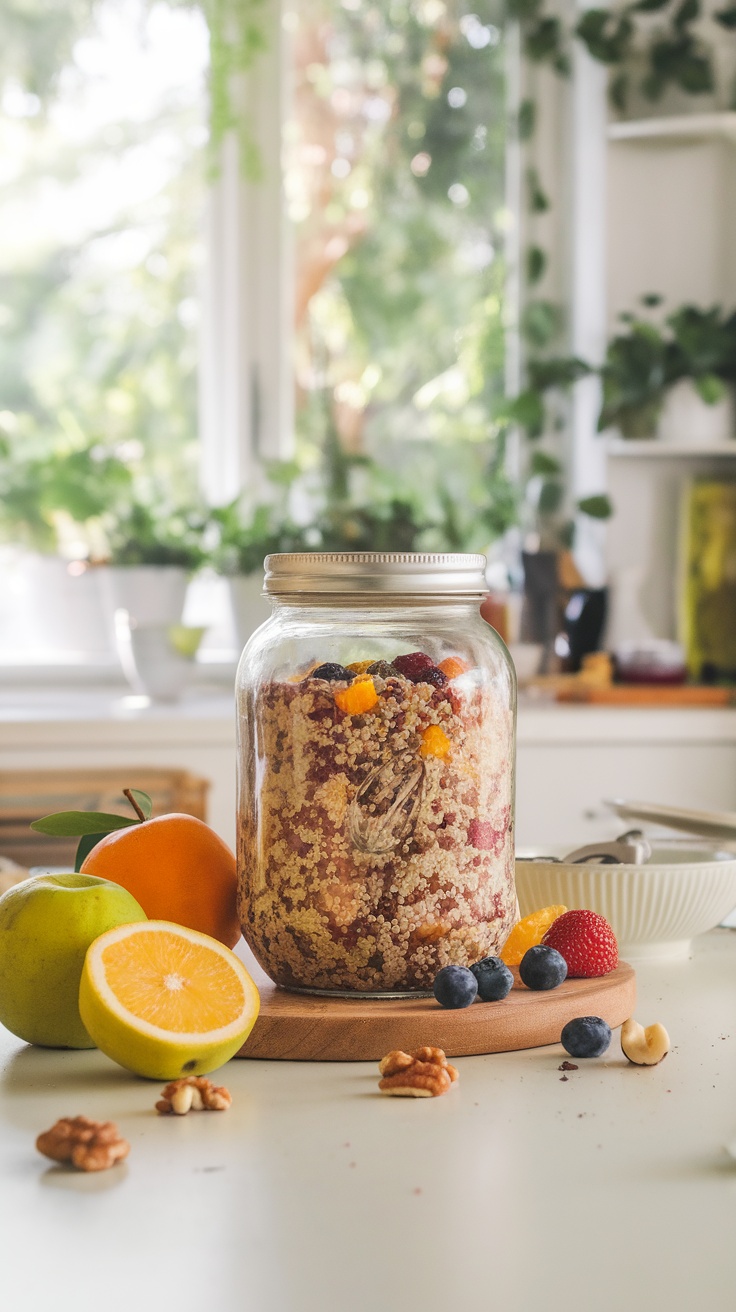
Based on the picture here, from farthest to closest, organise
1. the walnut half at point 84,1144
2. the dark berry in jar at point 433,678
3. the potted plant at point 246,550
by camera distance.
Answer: the potted plant at point 246,550 < the dark berry in jar at point 433,678 < the walnut half at point 84,1144

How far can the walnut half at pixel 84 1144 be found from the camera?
2.00ft

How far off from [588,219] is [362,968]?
2.65 meters

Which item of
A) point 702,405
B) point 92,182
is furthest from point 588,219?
point 92,182

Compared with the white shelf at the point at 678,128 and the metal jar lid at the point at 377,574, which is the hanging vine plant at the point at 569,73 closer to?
the white shelf at the point at 678,128

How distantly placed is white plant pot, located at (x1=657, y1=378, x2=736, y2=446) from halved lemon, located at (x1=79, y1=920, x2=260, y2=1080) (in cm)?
246

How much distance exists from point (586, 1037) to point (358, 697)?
226 mm

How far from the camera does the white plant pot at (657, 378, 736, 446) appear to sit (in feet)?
9.93

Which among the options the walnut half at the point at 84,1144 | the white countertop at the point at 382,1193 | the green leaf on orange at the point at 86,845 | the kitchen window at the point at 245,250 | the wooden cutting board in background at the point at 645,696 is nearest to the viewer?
the white countertop at the point at 382,1193

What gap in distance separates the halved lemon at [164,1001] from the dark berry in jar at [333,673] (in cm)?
17

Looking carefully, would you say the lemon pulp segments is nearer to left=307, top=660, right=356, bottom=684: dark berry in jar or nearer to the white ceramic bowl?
left=307, top=660, right=356, bottom=684: dark berry in jar

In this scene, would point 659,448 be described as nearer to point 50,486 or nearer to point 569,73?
point 569,73

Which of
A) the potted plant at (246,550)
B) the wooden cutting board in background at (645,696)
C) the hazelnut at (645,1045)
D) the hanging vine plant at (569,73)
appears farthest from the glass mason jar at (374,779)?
the hanging vine plant at (569,73)

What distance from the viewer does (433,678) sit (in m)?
0.81

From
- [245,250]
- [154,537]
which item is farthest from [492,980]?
[245,250]
